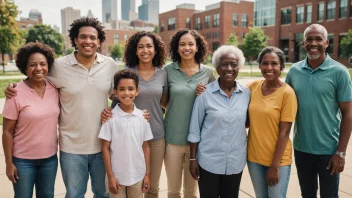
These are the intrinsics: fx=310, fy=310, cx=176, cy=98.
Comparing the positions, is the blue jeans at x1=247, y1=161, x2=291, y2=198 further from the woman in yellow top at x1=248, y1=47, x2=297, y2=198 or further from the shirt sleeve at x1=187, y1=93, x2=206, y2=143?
the shirt sleeve at x1=187, y1=93, x2=206, y2=143

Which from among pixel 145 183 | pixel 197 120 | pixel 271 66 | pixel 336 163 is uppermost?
pixel 271 66

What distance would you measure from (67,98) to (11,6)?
21998mm

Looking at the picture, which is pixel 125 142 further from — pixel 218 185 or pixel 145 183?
pixel 218 185

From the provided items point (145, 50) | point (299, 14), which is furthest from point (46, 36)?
point (145, 50)

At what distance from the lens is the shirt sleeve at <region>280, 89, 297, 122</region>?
9.34 ft

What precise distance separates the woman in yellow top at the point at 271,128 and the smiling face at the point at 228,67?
0.84 feet

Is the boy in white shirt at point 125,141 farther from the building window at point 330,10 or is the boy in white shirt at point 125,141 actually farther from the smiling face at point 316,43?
the building window at point 330,10

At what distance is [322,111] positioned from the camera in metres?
3.09

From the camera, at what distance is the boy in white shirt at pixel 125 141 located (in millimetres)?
3090

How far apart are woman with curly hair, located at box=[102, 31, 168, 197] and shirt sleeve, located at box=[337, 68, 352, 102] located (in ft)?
5.96

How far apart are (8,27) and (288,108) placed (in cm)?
2374

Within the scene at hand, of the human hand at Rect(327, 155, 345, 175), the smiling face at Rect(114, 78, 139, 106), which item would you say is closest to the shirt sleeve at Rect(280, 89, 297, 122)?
the human hand at Rect(327, 155, 345, 175)

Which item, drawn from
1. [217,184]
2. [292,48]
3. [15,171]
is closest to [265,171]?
[217,184]

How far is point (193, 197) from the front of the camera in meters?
3.79
